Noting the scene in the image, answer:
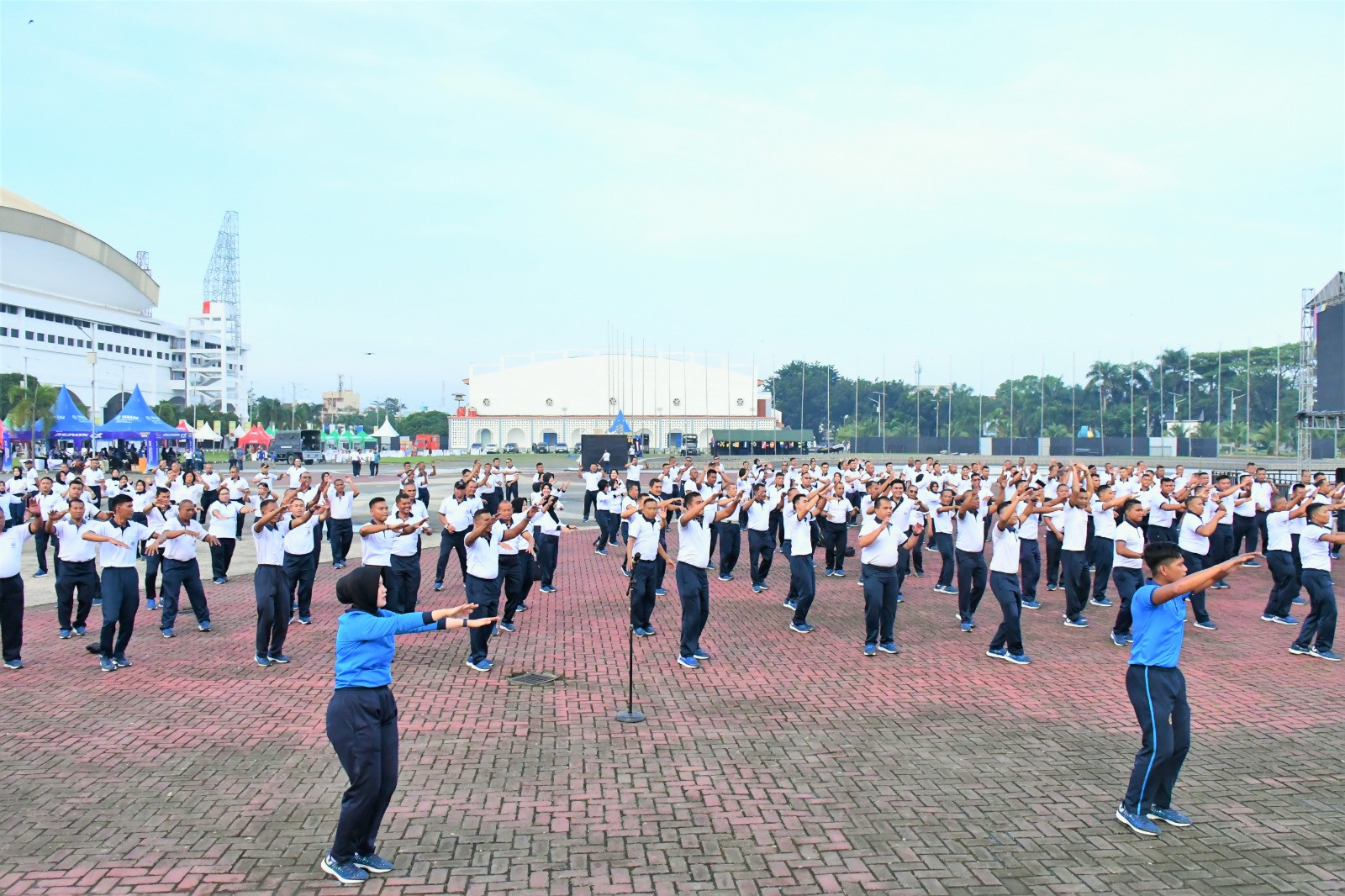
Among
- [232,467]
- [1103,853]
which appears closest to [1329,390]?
[1103,853]

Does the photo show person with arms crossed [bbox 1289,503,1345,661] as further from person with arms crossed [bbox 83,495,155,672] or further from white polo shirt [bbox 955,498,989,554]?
person with arms crossed [bbox 83,495,155,672]

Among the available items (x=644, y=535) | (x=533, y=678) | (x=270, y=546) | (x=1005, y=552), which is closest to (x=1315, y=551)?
A: (x=1005, y=552)

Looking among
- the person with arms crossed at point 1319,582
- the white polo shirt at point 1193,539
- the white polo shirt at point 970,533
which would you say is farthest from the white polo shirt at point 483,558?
the white polo shirt at point 1193,539

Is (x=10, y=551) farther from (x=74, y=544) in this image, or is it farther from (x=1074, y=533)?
(x=1074, y=533)

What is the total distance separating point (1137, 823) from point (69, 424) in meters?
48.0

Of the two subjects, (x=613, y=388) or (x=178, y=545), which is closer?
(x=178, y=545)

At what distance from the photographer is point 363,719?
458 centimetres

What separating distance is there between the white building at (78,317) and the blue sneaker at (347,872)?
291 ft

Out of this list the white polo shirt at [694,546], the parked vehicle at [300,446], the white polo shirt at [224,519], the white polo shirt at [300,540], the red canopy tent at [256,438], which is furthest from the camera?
the parked vehicle at [300,446]

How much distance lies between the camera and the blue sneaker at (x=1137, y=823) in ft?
17.3

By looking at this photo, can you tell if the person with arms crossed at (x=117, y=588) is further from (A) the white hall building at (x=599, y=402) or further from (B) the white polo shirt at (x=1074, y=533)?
(A) the white hall building at (x=599, y=402)

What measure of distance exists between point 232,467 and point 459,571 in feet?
13.7

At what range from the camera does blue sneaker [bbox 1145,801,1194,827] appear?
212 inches

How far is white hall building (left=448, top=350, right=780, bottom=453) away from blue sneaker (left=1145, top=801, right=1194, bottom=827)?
78.8 m
